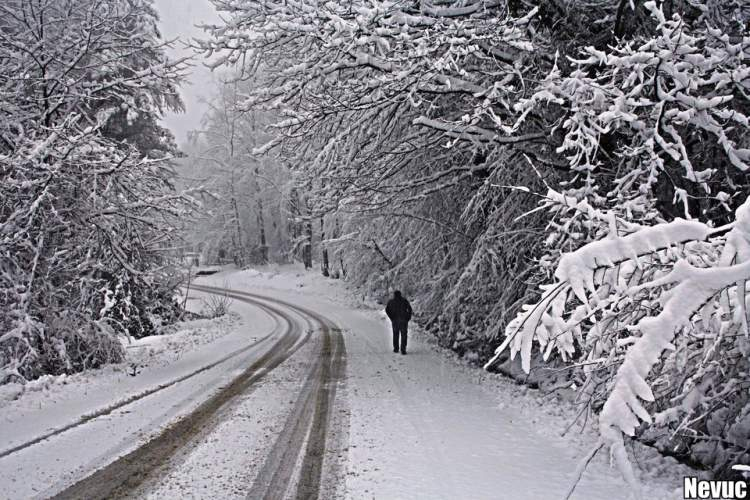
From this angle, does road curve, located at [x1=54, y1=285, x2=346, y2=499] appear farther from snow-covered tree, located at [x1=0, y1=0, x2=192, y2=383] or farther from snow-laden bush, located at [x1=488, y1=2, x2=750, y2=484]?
snow-covered tree, located at [x1=0, y1=0, x2=192, y2=383]

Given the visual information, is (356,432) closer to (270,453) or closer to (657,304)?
(270,453)

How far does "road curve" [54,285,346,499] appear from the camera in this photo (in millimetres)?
4770

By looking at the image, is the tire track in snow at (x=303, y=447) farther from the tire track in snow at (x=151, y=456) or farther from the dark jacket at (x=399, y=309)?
the dark jacket at (x=399, y=309)

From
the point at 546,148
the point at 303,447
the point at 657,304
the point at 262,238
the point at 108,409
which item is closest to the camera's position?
the point at 657,304

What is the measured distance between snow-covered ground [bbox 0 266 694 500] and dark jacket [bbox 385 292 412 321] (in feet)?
4.49

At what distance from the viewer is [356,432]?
6.53 metres

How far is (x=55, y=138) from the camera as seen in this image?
895 cm

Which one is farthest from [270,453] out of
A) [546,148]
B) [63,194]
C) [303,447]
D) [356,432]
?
[63,194]

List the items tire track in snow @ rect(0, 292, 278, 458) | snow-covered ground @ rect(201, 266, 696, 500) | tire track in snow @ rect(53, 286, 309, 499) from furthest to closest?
tire track in snow @ rect(0, 292, 278, 458) < snow-covered ground @ rect(201, 266, 696, 500) < tire track in snow @ rect(53, 286, 309, 499)

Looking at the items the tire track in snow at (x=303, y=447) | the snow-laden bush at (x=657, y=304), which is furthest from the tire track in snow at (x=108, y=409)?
the snow-laden bush at (x=657, y=304)

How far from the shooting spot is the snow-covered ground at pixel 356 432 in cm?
489

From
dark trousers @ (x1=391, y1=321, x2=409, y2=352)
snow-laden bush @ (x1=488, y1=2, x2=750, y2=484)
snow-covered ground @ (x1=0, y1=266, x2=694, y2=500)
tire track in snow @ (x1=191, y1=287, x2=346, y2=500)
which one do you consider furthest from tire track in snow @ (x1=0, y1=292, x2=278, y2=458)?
snow-laden bush @ (x1=488, y1=2, x2=750, y2=484)

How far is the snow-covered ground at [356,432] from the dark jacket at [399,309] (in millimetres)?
1367

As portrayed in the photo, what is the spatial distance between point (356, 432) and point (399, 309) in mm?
6938
